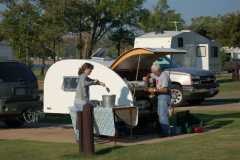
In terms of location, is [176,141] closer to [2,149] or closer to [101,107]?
[101,107]

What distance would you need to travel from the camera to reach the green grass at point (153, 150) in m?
11.0

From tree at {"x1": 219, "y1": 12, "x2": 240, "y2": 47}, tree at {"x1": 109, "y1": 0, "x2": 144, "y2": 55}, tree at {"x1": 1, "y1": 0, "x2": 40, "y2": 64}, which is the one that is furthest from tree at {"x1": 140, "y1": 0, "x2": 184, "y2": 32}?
tree at {"x1": 1, "y1": 0, "x2": 40, "y2": 64}

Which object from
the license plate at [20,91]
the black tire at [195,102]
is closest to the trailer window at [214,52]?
the black tire at [195,102]

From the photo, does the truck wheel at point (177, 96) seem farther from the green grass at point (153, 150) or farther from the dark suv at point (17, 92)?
the green grass at point (153, 150)

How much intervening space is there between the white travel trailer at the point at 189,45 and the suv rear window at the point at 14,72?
24024 mm

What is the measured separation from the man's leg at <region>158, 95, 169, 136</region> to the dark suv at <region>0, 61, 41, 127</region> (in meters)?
3.96

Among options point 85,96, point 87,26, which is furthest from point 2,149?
point 87,26

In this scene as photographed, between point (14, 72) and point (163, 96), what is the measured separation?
4.63m

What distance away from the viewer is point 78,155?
11367 millimetres

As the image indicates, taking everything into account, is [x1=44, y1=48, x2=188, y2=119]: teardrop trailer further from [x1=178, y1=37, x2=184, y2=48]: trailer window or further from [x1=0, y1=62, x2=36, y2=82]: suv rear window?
[x1=178, y1=37, x2=184, y2=48]: trailer window

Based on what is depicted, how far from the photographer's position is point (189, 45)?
45688 millimetres

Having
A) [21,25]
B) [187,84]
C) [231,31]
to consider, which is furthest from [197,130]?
[231,31]

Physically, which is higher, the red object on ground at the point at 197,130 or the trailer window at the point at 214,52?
the trailer window at the point at 214,52

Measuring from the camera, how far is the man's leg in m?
14.0
